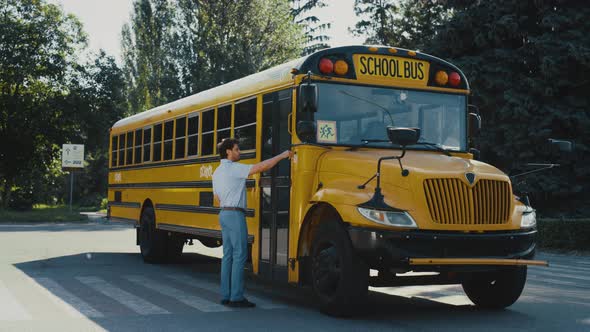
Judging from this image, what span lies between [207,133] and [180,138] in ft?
4.18

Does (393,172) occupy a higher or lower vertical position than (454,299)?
higher

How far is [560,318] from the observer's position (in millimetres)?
7797

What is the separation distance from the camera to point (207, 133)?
1120 cm

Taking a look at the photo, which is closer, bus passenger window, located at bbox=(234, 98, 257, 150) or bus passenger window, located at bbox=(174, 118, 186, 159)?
bus passenger window, located at bbox=(234, 98, 257, 150)

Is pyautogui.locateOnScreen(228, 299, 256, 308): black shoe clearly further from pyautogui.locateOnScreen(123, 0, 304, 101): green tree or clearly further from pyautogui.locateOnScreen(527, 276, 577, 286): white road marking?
pyautogui.locateOnScreen(123, 0, 304, 101): green tree

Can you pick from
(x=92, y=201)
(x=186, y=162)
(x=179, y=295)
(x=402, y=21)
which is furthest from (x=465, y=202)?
(x=92, y=201)

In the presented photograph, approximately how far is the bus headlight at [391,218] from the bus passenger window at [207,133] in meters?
4.33

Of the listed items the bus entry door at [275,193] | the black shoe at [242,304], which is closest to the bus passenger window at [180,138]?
the bus entry door at [275,193]

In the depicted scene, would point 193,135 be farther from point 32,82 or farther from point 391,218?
point 32,82

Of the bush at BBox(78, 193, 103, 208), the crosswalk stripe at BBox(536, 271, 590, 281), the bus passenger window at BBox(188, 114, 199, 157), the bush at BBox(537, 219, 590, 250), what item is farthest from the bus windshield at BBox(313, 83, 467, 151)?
the bush at BBox(78, 193, 103, 208)

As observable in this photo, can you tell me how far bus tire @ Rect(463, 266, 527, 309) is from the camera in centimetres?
789

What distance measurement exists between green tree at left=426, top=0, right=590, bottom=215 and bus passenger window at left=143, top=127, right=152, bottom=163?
11.5 m

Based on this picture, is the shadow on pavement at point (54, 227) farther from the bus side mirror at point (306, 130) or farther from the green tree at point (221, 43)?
the bus side mirror at point (306, 130)

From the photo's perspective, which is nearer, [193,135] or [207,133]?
[207,133]
